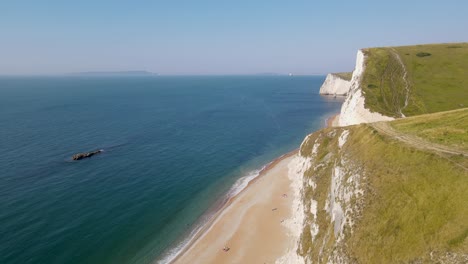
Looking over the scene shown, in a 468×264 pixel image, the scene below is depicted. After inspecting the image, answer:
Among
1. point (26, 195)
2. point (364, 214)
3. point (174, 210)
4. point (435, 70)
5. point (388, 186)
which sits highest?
point (435, 70)

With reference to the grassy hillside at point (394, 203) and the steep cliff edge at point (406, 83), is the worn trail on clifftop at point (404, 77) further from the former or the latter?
the grassy hillside at point (394, 203)

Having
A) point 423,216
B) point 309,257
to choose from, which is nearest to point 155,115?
point 309,257

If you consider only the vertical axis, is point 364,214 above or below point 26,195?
above

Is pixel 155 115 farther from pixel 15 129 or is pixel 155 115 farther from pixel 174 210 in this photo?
pixel 174 210

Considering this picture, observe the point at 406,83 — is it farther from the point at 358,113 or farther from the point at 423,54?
the point at 423,54

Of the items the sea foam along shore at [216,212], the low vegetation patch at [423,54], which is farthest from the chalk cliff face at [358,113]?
the low vegetation patch at [423,54]

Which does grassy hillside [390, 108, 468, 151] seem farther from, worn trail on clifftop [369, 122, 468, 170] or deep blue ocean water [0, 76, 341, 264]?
deep blue ocean water [0, 76, 341, 264]
